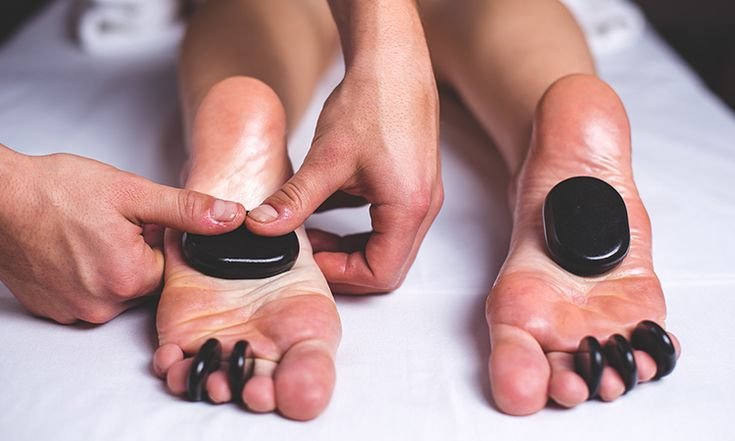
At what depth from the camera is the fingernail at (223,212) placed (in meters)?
0.86

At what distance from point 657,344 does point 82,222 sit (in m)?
0.57

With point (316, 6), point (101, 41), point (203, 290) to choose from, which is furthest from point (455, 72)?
point (101, 41)

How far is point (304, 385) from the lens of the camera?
743 mm

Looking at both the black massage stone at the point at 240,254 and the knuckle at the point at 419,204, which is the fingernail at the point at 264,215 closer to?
the black massage stone at the point at 240,254

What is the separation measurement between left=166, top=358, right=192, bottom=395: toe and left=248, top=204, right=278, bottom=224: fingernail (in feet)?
0.52

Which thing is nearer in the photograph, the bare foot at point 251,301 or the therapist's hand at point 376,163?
the bare foot at point 251,301

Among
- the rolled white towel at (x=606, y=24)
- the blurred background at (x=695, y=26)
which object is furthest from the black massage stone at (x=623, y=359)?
the blurred background at (x=695, y=26)

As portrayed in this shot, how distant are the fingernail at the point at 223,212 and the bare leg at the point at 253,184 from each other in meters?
0.07

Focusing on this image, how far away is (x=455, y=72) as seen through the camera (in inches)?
52.7

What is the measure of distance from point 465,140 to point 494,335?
1.86ft

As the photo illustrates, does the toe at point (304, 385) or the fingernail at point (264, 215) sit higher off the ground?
the fingernail at point (264, 215)

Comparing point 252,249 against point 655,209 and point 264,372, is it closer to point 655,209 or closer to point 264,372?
point 264,372

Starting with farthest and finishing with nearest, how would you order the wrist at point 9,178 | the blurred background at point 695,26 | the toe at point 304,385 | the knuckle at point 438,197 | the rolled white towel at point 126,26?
the blurred background at point 695,26 → the rolled white towel at point 126,26 → the knuckle at point 438,197 → the wrist at point 9,178 → the toe at point 304,385

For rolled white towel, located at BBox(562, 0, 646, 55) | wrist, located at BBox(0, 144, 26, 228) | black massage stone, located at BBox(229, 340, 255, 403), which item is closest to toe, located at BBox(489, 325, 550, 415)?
black massage stone, located at BBox(229, 340, 255, 403)
